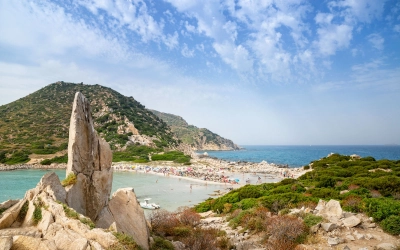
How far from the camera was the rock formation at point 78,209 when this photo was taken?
664 cm

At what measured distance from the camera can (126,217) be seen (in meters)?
10.9

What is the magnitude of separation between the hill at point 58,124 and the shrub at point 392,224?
7773cm

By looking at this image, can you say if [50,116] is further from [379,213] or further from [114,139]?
[379,213]

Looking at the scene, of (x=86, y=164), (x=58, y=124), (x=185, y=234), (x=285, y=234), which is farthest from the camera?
(x=58, y=124)

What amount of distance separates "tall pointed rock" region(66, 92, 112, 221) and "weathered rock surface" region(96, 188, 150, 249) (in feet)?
1.42

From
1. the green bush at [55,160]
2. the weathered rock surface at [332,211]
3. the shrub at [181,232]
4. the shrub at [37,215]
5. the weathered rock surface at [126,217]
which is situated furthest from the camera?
the green bush at [55,160]

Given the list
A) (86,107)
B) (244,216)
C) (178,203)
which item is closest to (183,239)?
(244,216)

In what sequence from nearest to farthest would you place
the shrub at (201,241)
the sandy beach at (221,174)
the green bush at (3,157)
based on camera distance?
the shrub at (201,241)
the sandy beach at (221,174)
the green bush at (3,157)

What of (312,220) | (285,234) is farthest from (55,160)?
(312,220)

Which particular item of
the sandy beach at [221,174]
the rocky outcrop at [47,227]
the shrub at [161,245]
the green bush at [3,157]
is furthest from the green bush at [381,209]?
the green bush at [3,157]

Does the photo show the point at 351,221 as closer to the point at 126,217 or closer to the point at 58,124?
the point at 126,217

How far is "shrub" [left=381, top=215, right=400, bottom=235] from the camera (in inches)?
441

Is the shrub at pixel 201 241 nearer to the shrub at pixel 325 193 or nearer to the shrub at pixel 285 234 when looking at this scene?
the shrub at pixel 285 234

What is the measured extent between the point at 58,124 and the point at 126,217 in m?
96.7
